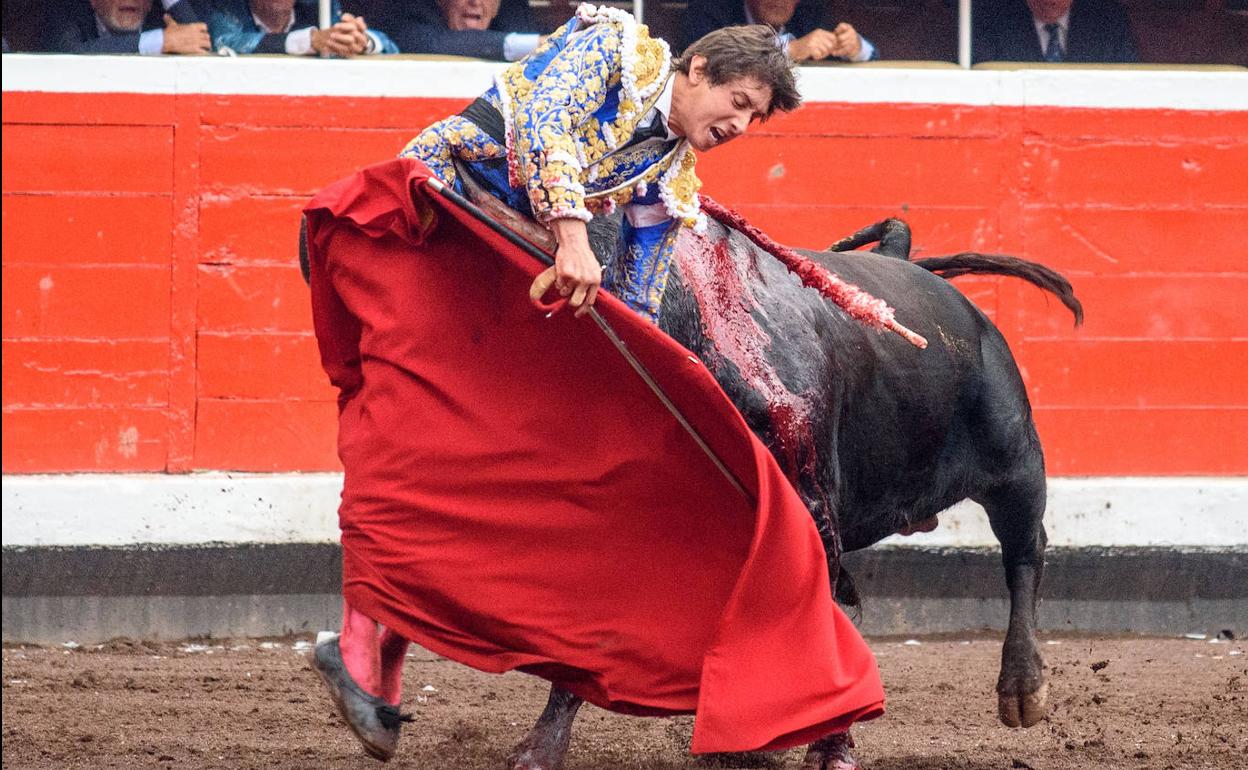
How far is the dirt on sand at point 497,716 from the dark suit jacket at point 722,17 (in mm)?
2114

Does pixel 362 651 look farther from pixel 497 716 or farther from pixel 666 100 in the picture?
pixel 497 716

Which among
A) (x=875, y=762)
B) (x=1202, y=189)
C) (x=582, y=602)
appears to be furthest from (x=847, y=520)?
(x=1202, y=189)

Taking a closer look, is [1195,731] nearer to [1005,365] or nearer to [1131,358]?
[1005,365]

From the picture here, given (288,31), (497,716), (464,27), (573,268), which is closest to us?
(573,268)

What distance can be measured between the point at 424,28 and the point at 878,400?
8.19 feet

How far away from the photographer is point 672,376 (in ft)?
10.7

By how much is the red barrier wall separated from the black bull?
120 cm

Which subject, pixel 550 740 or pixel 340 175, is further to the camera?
pixel 340 175

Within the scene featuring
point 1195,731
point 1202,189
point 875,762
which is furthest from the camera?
point 1202,189

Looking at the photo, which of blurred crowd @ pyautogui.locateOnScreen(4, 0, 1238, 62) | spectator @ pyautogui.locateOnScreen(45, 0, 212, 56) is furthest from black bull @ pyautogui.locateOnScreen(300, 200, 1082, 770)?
spectator @ pyautogui.locateOnScreen(45, 0, 212, 56)

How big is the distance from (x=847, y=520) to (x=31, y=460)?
2.79m

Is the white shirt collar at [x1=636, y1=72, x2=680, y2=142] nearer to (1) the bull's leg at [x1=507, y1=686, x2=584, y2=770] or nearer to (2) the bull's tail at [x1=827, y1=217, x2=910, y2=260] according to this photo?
(1) the bull's leg at [x1=507, y1=686, x2=584, y2=770]

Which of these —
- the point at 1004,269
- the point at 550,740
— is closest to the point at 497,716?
the point at 550,740

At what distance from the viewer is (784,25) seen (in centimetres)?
597
